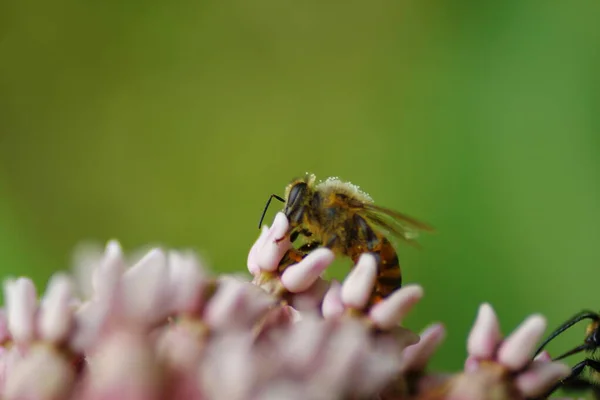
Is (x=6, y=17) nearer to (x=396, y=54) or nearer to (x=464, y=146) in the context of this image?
(x=396, y=54)

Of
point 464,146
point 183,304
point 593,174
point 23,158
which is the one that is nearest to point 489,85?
point 464,146

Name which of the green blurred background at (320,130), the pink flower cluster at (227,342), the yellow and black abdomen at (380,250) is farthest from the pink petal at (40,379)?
the green blurred background at (320,130)

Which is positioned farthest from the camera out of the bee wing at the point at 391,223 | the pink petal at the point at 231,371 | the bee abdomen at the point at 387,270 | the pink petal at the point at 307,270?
the bee wing at the point at 391,223

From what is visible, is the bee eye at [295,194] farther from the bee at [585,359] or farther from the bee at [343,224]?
the bee at [585,359]

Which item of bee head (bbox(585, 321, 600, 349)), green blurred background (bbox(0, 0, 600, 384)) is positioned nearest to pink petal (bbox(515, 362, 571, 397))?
bee head (bbox(585, 321, 600, 349))

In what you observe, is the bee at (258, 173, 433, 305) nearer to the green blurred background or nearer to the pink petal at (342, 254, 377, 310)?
the pink petal at (342, 254, 377, 310)

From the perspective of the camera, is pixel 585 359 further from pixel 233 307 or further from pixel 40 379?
pixel 40 379
